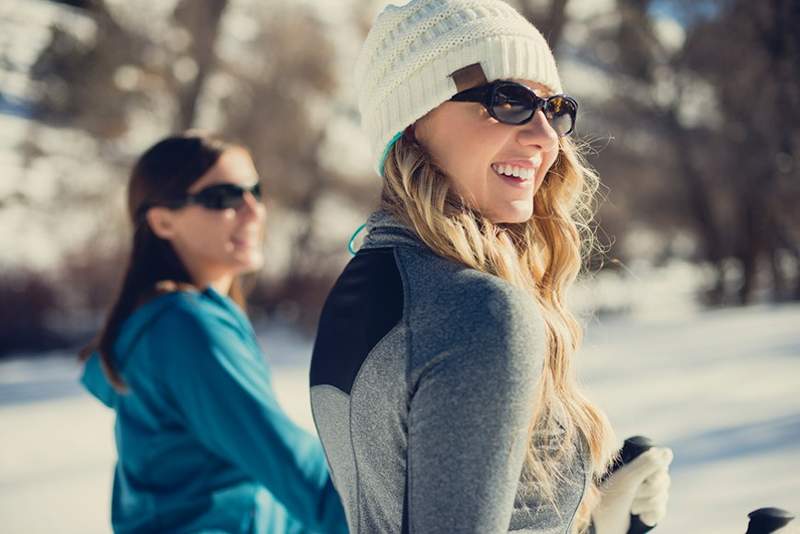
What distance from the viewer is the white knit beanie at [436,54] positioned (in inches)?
45.3

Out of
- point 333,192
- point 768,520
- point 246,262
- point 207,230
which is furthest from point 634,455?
point 333,192

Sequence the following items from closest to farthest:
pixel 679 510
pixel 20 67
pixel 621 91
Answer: pixel 679 510
pixel 20 67
pixel 621 91

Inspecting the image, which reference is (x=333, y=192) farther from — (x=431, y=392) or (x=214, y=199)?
(x=431, y=392)

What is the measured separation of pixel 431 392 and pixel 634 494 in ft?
2.63

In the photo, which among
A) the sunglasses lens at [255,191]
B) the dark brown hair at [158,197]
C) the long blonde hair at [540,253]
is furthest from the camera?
the sunglasses lens at [255,191]

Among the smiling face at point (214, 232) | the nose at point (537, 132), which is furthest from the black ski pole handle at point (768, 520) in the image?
the smiling face at point (214, 232)

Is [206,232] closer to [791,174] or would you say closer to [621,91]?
[791,174]

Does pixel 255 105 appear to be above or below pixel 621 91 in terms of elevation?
below

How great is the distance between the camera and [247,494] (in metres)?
1.82

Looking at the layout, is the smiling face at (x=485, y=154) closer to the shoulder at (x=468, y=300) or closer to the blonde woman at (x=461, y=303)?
the blonde woman at (x=461, y=303)

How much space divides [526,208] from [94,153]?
13354mm

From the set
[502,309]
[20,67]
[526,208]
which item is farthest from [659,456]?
[20,67]

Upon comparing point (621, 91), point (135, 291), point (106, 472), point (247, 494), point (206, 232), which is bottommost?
point (106, 472)

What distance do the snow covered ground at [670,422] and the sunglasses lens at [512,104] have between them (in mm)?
681
